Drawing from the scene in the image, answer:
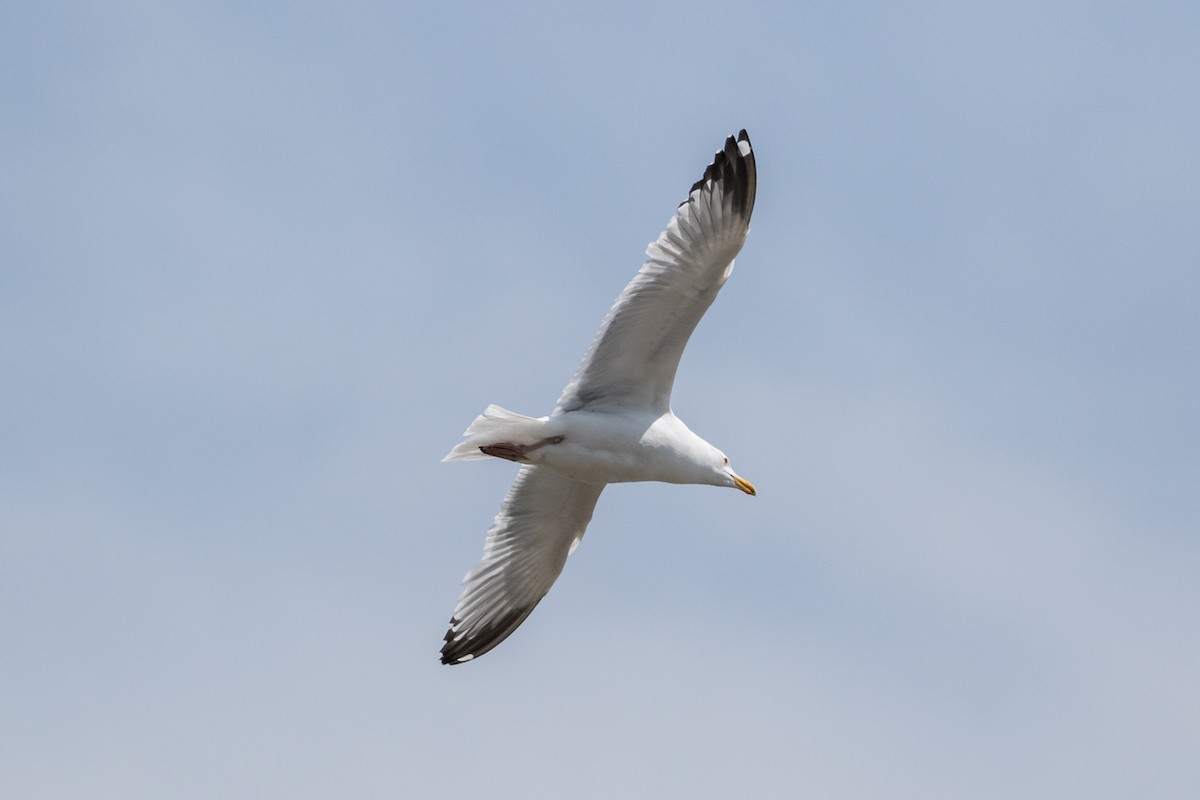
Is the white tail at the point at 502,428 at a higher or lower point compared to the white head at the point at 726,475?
lower

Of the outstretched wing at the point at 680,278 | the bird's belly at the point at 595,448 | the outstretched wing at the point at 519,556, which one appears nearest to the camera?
the outstretched wing at the point at 680,278

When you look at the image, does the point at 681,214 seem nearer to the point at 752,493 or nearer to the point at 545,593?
the point at 752,493

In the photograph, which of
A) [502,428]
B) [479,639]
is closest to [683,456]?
[502,428]

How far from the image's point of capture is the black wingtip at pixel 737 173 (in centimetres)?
1285

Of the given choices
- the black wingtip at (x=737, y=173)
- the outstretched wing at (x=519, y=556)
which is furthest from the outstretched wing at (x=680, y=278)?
the outstretched wing at (x=519, y=556)

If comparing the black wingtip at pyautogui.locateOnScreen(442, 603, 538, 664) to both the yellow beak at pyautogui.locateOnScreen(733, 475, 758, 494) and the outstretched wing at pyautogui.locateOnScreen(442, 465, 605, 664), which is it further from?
the yellow beak at pyautogui.locateOnScreen(733, 475, 758, 494)

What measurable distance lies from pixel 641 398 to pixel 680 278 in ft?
3.77

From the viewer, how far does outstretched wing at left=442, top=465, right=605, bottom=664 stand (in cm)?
1490

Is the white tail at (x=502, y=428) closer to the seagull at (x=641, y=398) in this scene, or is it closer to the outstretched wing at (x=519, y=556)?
the seagull at (x=641, y=398)

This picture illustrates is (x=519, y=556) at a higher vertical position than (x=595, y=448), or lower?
lower

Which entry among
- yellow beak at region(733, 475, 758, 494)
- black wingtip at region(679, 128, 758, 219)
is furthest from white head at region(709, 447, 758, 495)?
black wingtip at region(679, 128, 758, 219)

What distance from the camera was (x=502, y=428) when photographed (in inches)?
529

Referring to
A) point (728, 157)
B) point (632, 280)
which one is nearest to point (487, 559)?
point (632, 280)

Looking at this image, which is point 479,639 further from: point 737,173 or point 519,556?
point 737,173
